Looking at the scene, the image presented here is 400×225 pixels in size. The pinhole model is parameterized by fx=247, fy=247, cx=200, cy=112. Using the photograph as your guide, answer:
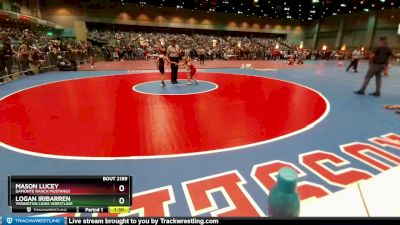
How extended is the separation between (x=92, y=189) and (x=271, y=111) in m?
5.19

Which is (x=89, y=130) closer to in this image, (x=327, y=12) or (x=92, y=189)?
(x=92, y=189)

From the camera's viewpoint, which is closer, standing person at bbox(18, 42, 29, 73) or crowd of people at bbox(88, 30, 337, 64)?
standing person at bbox(18, 42, 29, 73)

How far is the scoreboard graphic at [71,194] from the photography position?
3.81 feet

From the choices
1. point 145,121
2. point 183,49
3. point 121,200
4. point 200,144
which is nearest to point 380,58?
point 200,144

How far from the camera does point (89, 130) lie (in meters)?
4.52

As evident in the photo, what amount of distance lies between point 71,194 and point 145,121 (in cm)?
392

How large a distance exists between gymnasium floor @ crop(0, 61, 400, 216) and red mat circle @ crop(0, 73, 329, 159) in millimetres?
20

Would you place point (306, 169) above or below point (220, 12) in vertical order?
below

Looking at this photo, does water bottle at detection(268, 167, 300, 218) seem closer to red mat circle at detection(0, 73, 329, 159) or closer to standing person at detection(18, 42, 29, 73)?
red mat circle at detection(0, 73, 329, 159)

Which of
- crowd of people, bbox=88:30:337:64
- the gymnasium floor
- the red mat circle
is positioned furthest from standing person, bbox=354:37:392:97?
crowd of people, bbox=88:30:337:64

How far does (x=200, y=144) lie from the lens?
13.1 feet

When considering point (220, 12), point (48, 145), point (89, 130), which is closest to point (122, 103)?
point (89, 130)

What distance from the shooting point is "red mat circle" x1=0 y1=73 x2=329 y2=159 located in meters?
3.88

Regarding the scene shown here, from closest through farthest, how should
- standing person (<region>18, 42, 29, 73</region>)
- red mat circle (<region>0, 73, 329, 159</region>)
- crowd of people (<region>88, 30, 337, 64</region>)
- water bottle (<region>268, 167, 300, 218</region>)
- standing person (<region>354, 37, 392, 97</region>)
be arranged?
water bottle (<region>268, 167, 300, 218</region>) < red mat circle (<region>0, 73, 329, 159</region>) < standing person (<region>354, 37, 392, 97</region>) < standing person (<region>18, 42, 29, 73</region>) < crowd of people (<region>88, 30, 337, 64</region>)
